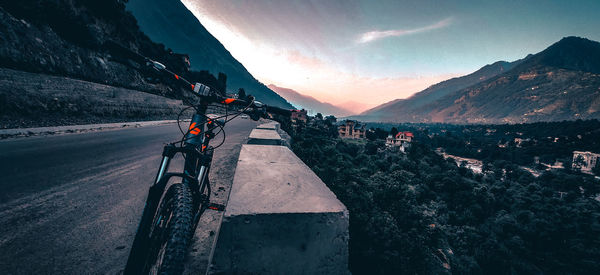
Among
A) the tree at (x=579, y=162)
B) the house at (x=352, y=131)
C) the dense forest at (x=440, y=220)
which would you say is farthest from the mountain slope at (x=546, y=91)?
the dense forest at (x=440, y=220)

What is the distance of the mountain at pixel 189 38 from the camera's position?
131137 millimetres

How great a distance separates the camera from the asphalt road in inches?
63.3

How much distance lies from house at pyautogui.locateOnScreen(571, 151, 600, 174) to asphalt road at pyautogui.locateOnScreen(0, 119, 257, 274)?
70632 mm

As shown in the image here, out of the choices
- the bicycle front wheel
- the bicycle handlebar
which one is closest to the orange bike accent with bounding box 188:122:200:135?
the bicycle handlebar

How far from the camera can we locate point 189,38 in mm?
154625

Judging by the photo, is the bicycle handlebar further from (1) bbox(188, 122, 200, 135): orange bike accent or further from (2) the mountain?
(2) the mountain

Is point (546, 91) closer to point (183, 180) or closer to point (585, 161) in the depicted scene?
point (585, 161)

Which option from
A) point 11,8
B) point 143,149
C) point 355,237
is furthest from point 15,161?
point 11,8

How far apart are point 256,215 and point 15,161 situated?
20.6 ft

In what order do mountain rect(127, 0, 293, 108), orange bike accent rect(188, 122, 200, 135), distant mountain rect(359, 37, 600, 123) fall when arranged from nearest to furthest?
orange bike accent rect(188, 122, 200, 135) < distant mountain rect(359, 37, 600, 123) < mountain rect(127, 0, 293, 108)

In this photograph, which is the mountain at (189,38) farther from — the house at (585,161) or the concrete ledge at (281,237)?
the concrete ledge at (281,237)

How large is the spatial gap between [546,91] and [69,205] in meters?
223

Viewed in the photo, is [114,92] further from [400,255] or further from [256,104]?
[400,255]

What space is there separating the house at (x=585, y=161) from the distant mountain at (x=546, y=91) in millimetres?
105620
